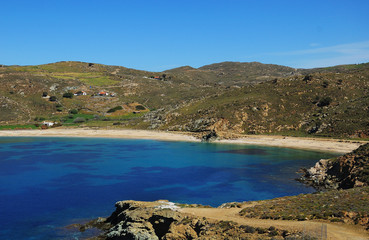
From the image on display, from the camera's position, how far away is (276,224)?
71.9ft

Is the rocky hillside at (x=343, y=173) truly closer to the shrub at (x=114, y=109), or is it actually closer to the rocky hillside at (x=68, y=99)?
the rocky hillside at (x=68, y=99)

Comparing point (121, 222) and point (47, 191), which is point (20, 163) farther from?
point (121, 222)

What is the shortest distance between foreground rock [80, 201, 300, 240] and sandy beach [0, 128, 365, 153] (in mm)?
54569

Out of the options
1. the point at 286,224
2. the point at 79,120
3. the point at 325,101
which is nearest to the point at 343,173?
the point at 286,224

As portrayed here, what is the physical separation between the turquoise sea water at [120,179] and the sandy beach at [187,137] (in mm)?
5599

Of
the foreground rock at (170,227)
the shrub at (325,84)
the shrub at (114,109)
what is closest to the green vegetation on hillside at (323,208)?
the foreground rock at (170,227)

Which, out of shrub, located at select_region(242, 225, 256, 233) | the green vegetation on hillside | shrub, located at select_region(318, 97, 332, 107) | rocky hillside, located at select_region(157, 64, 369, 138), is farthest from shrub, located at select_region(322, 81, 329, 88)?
shrub, located at select_region(242, 225, 256, 233)

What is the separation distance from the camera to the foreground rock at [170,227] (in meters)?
21.3

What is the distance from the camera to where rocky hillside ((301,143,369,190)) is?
36856mm

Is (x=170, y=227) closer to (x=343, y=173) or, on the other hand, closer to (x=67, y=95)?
(x=343, y=173)

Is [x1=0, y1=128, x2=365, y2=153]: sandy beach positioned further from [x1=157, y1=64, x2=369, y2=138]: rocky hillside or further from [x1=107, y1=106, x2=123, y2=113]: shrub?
[x1=107, y1=106, x2=123, y2=113]: shrub

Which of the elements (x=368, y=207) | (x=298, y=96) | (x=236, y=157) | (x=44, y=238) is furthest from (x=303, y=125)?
(x=44, y=238)

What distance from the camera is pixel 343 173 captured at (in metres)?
41.4

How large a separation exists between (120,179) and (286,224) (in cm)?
3277
